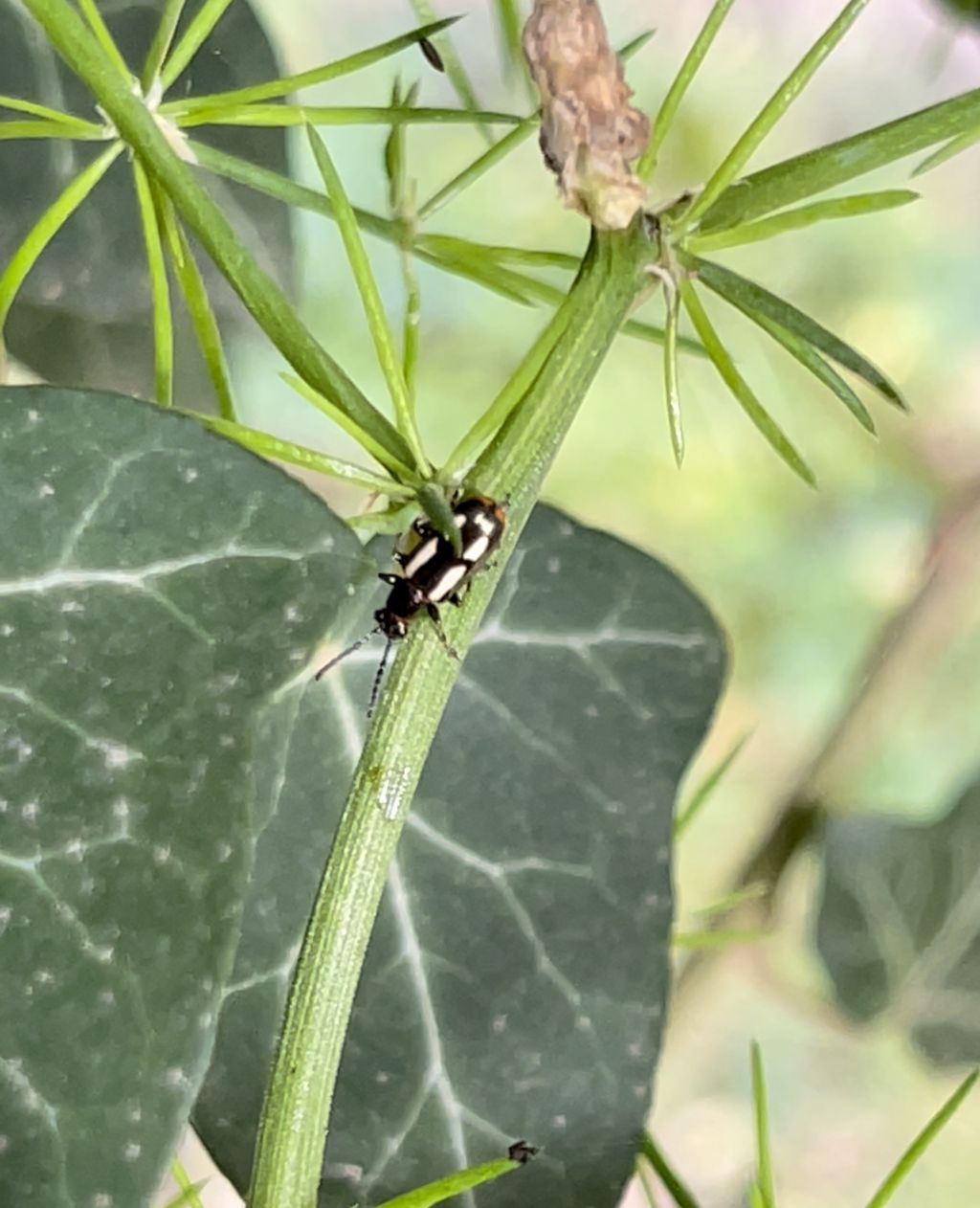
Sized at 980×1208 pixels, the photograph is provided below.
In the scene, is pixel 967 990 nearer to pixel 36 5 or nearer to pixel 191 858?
pixel 191 858

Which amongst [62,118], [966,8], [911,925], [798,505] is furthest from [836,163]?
[798,505]

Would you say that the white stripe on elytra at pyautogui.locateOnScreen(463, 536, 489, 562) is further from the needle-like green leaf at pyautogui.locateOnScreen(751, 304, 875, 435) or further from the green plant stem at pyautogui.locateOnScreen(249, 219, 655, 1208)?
the needle-like green leaf at pyautogui.locateOnScreen(751, 304, 875, 435)

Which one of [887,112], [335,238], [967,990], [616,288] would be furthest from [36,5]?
[887,112]

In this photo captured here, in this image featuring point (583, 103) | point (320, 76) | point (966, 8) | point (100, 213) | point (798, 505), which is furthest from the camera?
point (798, 505)

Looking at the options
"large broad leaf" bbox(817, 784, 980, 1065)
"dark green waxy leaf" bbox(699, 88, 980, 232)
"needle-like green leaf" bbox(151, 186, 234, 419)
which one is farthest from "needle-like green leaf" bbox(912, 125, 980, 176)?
"large broad leaf" bbox(817, 784, 980, 1065)

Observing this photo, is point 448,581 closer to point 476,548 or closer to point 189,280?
point 476,548

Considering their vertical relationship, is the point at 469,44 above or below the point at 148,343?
above
